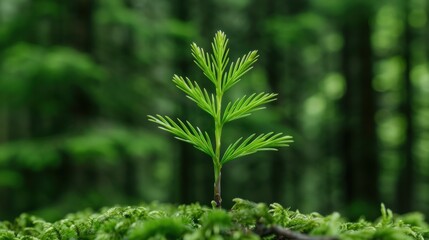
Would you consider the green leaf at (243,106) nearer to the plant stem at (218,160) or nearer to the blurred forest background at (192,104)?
the plant stem at (218,160)

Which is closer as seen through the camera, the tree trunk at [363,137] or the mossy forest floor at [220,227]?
the mossy forest floor at [220,227]

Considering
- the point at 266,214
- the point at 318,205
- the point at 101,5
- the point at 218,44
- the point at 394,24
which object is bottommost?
the point at 318,205

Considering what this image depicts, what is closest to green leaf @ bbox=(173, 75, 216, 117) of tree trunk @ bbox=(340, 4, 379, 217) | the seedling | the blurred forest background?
the seedling

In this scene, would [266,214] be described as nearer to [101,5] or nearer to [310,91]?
[101,5]

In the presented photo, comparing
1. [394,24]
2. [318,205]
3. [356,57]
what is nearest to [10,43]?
[356,57]

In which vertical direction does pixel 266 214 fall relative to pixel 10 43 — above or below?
below

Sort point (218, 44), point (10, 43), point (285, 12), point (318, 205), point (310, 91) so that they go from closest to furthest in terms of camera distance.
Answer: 1. point (218, 44)
2. point (10, 43)
3. point (285, 12)
4. point (310, 91)
5. point (318, 205)

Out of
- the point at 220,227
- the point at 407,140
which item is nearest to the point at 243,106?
the point at 220,227

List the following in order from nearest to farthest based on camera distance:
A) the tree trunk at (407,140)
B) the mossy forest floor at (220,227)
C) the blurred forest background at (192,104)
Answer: the mossy forest floor at (220,227)
the blurred forest background at (192,104)
the tree trunk at (407,140)

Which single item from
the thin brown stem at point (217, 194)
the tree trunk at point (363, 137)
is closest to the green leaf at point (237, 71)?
the thin brown stem at point (217, 194)
